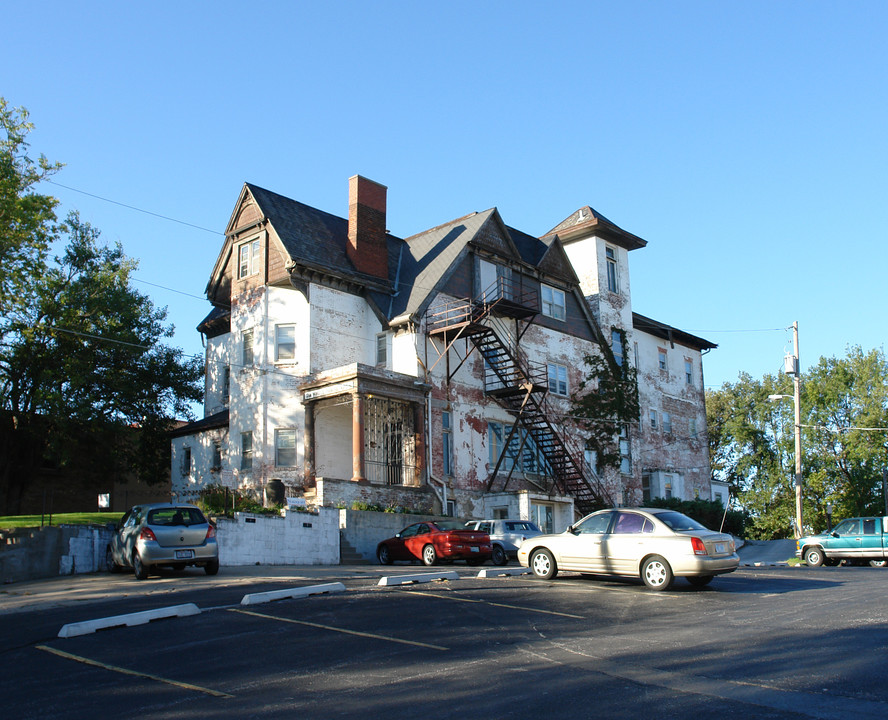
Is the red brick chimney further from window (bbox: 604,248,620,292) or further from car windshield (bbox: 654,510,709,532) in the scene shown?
car windshield (bbox: 654,510,709,532)

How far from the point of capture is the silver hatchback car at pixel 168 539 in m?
18.5

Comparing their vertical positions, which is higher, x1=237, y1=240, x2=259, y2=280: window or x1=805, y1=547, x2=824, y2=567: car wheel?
x1=237, y1=240, x2=259, y2=280: window

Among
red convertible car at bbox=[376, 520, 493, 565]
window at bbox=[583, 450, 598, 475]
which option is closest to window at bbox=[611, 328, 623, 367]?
window at bbox=[583, 450, 598, 475]

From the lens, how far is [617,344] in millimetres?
42594

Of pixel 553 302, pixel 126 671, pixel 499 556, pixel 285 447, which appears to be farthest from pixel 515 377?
pixel 126 671

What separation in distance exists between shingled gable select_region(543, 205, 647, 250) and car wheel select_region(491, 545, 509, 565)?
21.1 metres

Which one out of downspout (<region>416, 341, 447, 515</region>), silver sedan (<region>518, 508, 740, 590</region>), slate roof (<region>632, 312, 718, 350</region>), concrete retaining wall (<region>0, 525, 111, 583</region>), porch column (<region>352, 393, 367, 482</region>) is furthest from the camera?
slate roof (<region>632, 312, 718, 350</region>)

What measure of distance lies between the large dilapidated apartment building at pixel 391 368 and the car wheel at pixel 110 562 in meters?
6.96

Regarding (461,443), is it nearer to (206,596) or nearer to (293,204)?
(293,204)

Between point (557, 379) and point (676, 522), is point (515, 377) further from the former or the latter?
point (676, 522)

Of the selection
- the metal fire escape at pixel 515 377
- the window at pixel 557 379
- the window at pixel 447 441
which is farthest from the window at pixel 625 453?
the window at pixel 447 441

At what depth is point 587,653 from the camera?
30.7 ft

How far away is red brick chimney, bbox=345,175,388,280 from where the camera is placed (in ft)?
110

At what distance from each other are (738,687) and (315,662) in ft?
13.8
